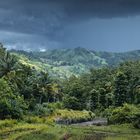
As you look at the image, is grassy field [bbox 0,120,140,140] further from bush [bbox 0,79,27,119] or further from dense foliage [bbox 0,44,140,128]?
dense foliage [bbox 0,44,140,128]

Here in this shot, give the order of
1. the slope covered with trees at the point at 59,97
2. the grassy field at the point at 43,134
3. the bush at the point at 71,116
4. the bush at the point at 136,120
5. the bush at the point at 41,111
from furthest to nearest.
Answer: the bush at the point at 71,116 → the bush at the point at 41,111 → the slope covered with trees at the point at 59,97 → the bush at the point at 136,120 → the grassy field at the point at 43,134

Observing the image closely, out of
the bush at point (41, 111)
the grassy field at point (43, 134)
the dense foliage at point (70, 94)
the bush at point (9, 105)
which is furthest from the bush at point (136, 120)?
the bush at point (41, 111)

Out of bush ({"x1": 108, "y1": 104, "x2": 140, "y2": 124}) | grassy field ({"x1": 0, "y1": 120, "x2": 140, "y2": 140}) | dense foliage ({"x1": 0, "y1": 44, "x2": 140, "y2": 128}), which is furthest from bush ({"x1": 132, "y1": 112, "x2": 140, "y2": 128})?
grassy field ({"x1": 0, "y1": 120, "x2": 140, "y2": 140})

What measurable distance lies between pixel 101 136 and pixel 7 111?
25536 millimetres

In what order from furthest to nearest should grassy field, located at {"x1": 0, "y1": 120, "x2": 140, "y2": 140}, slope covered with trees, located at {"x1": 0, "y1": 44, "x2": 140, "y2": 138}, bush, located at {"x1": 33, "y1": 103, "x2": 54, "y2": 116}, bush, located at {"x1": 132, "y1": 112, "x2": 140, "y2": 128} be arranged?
bush, located at {"x1": 33, "y1": 103, "x2": 54, "y2": 116}
slope covered with trees, located at {"x1": 0, "y1": 44, "x2": 140, "y2": 138}
bush, located at {"x1": 132, "y1": 112, "x2": 140, "y2": 128}
grassy field, located at {"x1": 0, "y1": 120, "x2": 140, "y2": 140}

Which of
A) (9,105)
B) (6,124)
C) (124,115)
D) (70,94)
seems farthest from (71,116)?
(6,124)

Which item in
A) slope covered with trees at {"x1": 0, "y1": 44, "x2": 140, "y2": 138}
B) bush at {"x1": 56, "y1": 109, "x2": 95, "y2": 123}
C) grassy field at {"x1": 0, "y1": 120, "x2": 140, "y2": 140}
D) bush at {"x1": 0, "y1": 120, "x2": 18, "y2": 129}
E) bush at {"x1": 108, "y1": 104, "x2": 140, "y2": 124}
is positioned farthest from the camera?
bush at {"x1": 56, "y1": 109, "x2": 95, "y2": 123}

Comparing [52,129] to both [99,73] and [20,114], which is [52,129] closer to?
[20,114]

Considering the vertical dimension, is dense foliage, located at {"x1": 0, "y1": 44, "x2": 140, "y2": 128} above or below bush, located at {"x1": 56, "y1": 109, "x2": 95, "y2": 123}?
above

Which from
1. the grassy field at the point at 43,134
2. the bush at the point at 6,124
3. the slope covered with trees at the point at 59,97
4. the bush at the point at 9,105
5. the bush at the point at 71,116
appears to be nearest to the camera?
the grassy field at the point at 43,134

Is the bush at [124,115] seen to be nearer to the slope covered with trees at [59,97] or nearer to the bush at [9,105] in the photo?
the slope covered with trees at [59,97]

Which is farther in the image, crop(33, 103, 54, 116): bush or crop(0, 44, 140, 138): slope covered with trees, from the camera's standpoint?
crop(33, 103, 54, 116): bush

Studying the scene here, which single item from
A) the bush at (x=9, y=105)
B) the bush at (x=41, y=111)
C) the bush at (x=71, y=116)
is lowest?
the bush at (x=71, y=116)

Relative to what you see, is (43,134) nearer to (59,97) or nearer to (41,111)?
(41,111)
